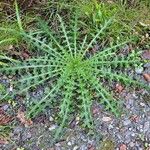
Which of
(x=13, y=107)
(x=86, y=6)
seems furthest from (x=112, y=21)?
(x=13, y=107)

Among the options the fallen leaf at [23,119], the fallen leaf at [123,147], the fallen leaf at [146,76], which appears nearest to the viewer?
the fallen leaf at [123,147]

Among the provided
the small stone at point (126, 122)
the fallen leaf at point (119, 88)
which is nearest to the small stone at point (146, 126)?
the small stone at point (126, 122)

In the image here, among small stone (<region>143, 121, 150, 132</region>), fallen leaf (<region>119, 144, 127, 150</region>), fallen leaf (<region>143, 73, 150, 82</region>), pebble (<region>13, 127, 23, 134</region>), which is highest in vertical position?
fallen leaf (<region>143, 73, 150, 82</region>)

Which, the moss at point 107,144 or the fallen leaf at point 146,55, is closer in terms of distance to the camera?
the moss at point 107,144

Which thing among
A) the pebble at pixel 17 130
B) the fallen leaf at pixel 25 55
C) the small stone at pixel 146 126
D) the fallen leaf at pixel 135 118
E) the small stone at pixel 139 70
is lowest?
the pebble at pixel 17 130

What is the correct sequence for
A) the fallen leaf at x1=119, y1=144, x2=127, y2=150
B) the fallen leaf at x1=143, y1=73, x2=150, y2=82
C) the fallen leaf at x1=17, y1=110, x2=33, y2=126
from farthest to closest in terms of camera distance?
1. the fallen leaf at x1=143, y1=73, x2=150, y2=82
2. the fallen leaf at x1=17, y1=110, x2=33, y2=126
3. the fallen leaf at x1=119, y1=144, x2=127, y2=150

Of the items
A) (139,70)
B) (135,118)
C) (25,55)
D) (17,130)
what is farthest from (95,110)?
(25,55)

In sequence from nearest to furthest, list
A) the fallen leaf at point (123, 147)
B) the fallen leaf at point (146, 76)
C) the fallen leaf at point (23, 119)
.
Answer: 1. the fallen leaf at point (123, 147)
2. the fallen leaf at point (23, 119)
3. the fallen leaf at point (146, 76)

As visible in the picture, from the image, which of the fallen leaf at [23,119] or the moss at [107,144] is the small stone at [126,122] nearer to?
the moss at [107,144]

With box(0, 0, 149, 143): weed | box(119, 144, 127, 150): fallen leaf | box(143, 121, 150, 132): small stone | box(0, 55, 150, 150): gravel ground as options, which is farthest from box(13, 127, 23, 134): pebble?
box(143, 121, 150, 132): small stone

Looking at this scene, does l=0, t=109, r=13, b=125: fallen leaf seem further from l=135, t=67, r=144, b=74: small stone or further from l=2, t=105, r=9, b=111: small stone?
l=135, t=67, r=144, b=74: small stone

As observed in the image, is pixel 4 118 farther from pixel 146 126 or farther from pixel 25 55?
pixel 146 126
